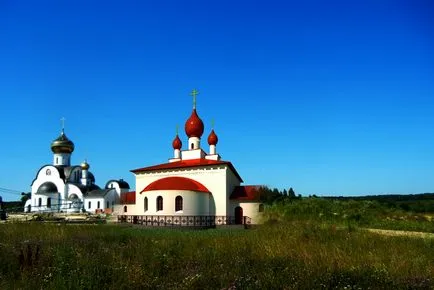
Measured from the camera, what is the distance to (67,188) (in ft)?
201

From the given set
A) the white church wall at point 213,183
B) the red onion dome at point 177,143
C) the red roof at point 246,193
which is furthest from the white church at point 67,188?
the red roof at point 246,193

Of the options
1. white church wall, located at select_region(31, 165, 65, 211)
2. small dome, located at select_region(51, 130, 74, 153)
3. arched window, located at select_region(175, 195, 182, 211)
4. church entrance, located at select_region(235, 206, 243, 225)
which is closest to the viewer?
arched window, located at select_region(175, 195, 182, 211)

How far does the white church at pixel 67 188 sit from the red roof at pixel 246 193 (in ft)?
86.8

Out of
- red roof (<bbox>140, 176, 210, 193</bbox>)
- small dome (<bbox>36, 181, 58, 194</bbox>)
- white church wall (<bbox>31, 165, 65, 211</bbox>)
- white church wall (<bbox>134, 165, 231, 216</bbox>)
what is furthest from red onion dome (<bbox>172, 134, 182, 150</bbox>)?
small dome (<bbox>36, 181, 58, 194</bbox>)

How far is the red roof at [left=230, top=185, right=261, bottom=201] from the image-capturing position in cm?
3579

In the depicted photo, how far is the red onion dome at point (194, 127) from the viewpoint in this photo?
1615 inches

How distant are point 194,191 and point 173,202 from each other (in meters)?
1.97

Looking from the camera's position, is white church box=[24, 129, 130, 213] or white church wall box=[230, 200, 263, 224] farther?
white church box=[24, 129, 130, 213]

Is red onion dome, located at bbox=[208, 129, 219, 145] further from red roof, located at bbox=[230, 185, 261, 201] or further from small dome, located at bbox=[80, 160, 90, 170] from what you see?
small dome, located at bbox=[80, 160, 90, 170]

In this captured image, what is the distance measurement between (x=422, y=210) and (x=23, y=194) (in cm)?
7694

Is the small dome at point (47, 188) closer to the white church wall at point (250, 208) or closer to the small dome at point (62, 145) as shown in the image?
the small dome at point (62, 145)

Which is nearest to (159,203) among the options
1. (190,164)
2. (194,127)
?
(190,164)

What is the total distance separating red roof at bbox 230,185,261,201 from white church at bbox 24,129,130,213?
26466mm

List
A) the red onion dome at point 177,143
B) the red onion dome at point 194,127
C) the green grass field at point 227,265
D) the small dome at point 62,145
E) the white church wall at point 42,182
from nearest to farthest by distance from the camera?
1. the green grass field at point 227,265
2. the red onion dome at point 194,127
3. the red onion dome at point 177,143
4. the white church wall at point 42,182
5. the small dome at point 62,145
